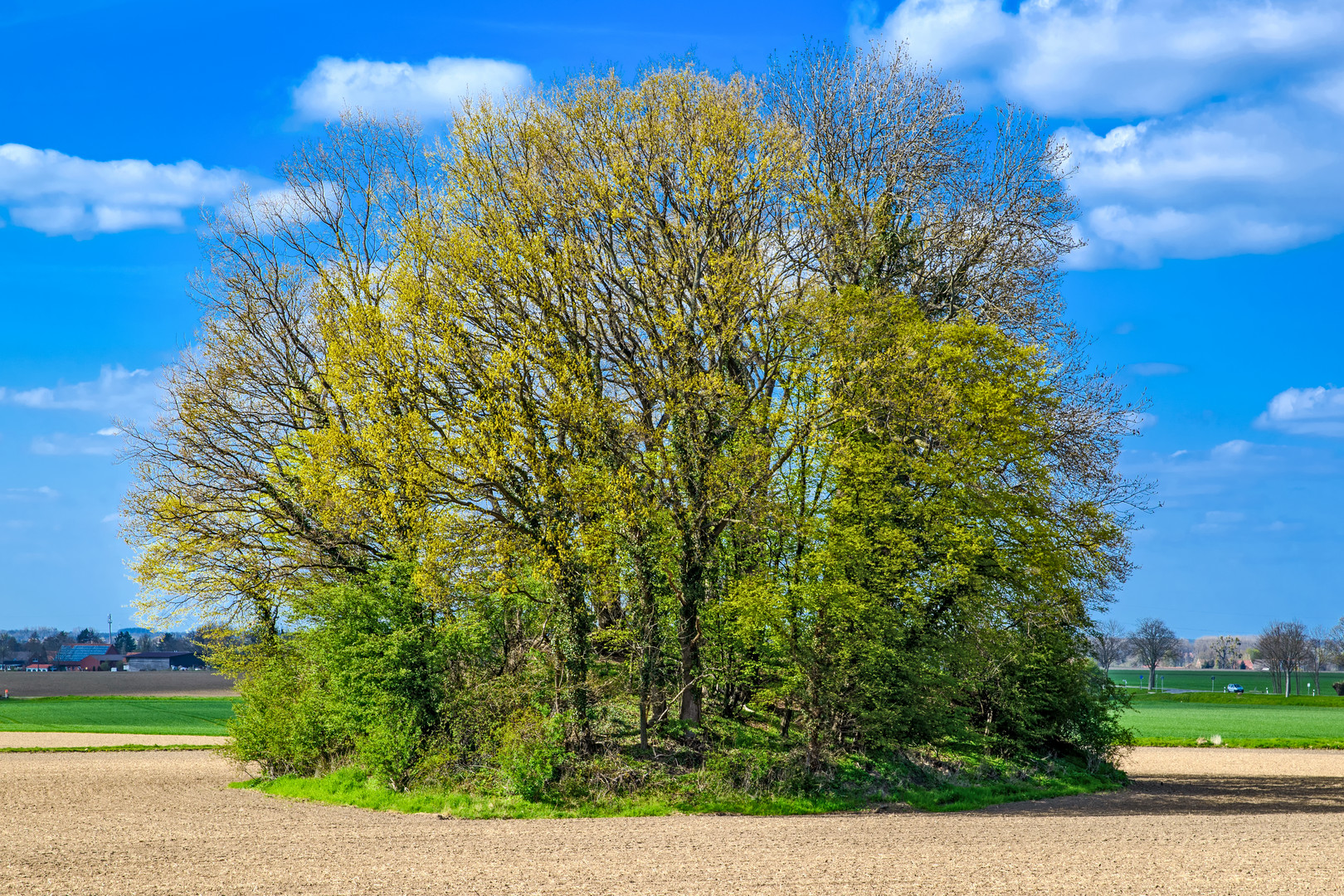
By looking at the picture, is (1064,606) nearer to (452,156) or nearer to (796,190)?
(796,190)

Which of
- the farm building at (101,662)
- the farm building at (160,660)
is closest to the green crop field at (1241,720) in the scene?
the farm building at (160,660)

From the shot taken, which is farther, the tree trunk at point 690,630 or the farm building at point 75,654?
the farm building at point 75,654

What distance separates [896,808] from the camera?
23.2 meters

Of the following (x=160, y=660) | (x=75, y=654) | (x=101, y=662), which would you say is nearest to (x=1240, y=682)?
(x=160, y=660)

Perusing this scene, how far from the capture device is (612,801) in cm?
2203

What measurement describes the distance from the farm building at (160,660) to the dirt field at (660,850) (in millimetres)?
151240

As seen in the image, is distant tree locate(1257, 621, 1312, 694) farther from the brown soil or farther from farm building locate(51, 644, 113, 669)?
farm building locate(51, 644, 113, 669)

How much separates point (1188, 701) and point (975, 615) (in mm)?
84513

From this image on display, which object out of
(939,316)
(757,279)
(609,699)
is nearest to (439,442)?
(609,699)

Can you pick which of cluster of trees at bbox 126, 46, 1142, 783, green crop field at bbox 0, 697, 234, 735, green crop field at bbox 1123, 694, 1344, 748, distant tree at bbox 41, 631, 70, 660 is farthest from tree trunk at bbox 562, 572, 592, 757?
distant tree at bbox 41, 631, 70, 660

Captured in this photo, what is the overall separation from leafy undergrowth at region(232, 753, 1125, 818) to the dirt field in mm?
878

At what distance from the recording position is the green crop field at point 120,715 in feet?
168

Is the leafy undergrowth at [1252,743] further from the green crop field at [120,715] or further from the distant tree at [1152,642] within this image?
the distant tree at [1152,642]

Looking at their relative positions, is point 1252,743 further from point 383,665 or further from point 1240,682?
point 1240,682
